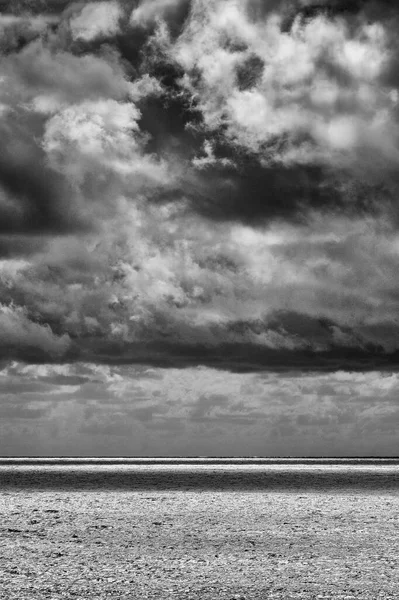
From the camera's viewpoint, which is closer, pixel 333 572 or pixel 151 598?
pixel 151 598

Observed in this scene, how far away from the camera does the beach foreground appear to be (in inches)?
838

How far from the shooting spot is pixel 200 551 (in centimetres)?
2800

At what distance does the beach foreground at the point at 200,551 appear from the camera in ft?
69.8

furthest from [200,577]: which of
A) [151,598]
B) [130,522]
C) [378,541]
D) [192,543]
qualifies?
[130,522]

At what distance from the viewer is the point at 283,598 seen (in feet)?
65.3

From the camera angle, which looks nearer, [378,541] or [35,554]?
[35,554]

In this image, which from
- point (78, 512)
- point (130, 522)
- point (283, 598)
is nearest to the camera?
point (283, 598)

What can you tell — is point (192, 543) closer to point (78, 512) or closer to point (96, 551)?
point (96, 551)

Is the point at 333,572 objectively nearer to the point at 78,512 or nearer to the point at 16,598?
the point at 16,598

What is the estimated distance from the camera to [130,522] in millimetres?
37688

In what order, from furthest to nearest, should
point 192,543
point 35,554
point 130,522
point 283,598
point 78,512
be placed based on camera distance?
1. point 78,512
2. point 130,522
3. point 192,543
4. point 35,554
5. point 283,598

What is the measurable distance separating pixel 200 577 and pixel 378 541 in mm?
10672

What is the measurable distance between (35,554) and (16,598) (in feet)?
25.6

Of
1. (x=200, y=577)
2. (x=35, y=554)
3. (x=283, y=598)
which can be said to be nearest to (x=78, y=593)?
(x=200, y=577)
